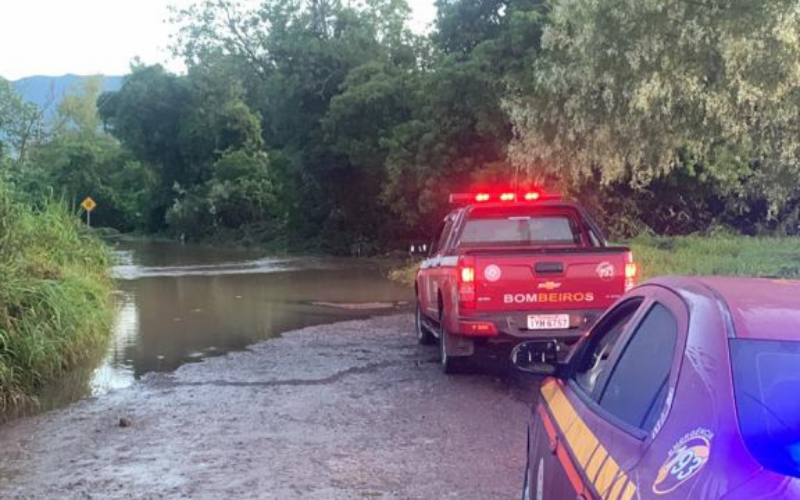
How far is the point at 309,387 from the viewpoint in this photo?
9.41 meters

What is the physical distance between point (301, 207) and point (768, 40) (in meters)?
37.8

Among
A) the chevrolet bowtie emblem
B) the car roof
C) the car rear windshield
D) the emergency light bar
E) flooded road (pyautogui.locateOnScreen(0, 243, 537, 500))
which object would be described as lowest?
flooded road (pyautogui.locateOnScreen(0, 243, 537, 500))

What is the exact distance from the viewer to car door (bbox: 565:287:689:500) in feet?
7.97

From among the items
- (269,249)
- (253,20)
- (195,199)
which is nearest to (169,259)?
(269,249)

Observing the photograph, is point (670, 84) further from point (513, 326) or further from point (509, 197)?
point (513, 326)

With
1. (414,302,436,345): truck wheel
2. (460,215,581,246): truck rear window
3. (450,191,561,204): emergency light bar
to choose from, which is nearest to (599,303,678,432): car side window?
(460,215,581,246): truck rear window

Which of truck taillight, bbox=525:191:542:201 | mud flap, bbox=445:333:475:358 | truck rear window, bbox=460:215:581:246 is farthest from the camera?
truck taillight, bbox=525:191:542:201

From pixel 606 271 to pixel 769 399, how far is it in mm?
6938

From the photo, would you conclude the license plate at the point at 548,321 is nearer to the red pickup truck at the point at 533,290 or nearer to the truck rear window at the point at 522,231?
the red pickup truck at the point at 533,290

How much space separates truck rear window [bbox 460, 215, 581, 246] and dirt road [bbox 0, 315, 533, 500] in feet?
5.55

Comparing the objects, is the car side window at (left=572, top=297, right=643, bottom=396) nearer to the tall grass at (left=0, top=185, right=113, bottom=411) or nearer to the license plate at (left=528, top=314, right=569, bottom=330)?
the license plate at (left=528, top=314, right=569, bottom=330)

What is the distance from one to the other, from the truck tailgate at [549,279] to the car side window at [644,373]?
18.4 ft

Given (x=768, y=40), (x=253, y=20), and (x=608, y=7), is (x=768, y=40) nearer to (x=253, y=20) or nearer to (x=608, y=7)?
(x=608, y=7)

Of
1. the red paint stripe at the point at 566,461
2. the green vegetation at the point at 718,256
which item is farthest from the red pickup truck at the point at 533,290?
the green vegetation at the point at 718,256
